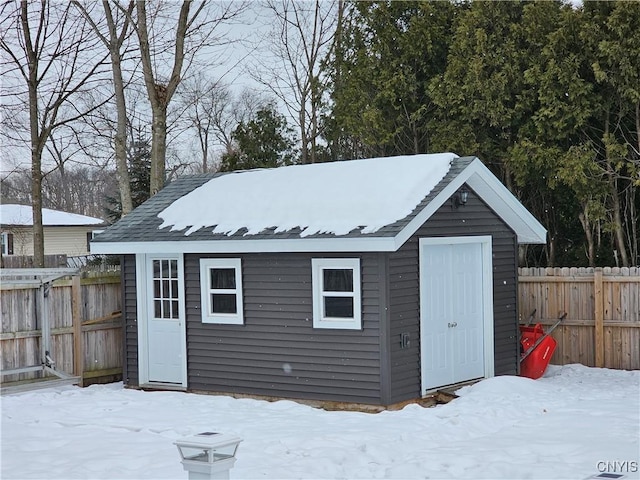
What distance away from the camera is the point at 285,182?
560 inches

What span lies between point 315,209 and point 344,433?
3681mm

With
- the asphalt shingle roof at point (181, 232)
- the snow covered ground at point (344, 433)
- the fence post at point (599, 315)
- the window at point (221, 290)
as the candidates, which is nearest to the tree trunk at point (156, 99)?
the asphalt shingle roof at point (181, 232)

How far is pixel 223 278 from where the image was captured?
13344 mm

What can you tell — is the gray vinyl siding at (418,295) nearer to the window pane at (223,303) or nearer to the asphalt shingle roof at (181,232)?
the asphalt shingle roof at (181,232)

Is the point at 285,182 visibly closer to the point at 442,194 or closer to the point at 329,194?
the point at 329,194

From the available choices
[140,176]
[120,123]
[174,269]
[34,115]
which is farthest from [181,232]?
[140,176]

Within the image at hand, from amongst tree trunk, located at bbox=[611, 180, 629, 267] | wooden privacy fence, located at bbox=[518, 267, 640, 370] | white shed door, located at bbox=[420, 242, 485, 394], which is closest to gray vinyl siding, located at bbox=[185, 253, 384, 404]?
white shed door, located at bbox=[420, 242, 485, 394]

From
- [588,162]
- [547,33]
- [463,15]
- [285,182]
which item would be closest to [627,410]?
[285,182]

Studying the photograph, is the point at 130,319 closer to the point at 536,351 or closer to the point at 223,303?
the point at 223,303

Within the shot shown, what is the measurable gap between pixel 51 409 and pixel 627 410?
7.63 m

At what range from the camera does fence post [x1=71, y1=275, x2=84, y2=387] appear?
1419 centimetres

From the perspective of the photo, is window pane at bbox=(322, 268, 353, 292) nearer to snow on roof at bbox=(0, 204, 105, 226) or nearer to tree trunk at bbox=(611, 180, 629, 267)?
tree trunk at bbox=(611, 180, 629, 267)

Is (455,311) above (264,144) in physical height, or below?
below

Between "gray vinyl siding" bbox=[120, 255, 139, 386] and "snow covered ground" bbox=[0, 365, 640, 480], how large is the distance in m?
0.83
